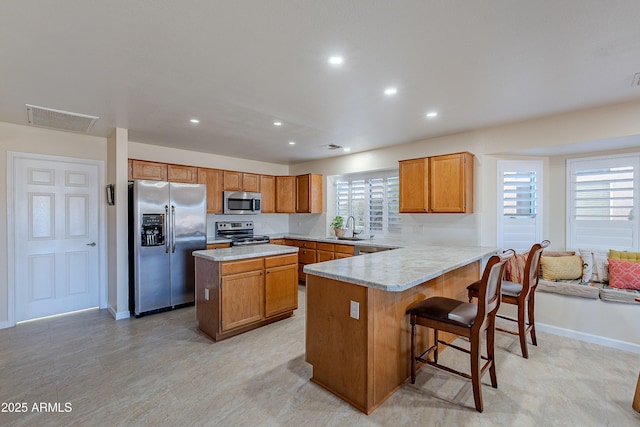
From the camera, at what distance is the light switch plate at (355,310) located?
2047mm

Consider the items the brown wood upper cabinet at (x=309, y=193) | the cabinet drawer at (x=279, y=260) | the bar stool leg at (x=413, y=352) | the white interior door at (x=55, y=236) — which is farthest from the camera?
the brown wood upper cabinet at (x=309, y=193)

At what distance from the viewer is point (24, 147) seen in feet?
12.3

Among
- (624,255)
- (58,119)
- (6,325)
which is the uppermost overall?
(58,119)

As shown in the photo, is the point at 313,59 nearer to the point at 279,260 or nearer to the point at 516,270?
Result: the point at 279,260

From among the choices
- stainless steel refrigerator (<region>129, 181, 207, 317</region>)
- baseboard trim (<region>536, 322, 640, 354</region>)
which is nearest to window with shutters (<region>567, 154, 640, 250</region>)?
baseboard trim (<region>536, 322, 640, 354</region>)

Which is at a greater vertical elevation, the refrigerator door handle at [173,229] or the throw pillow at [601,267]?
the refrigerator door handle at [173,229]

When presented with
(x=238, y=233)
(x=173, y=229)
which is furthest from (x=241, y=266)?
(x=238, y=233)

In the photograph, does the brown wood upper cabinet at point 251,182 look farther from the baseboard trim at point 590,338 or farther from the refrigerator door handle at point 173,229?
the baseboard trim at point 590,338

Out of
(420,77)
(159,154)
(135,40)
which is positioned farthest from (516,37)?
(159,154)

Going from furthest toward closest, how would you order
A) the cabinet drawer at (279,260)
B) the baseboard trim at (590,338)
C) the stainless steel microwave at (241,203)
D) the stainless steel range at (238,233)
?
the stainless steel microwave at (241,203)
the stainless steel range at (238,233)
the cabinet drawer at (279,260)
the baseboard trim at (590,338)

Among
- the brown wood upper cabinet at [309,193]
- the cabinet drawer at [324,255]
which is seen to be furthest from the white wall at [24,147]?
the cabinet drawer at [324,255]

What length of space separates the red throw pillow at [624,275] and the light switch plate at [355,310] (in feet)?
10.0

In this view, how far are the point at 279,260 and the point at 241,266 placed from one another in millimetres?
526

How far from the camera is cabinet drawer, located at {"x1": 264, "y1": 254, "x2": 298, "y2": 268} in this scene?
11.5 feet
